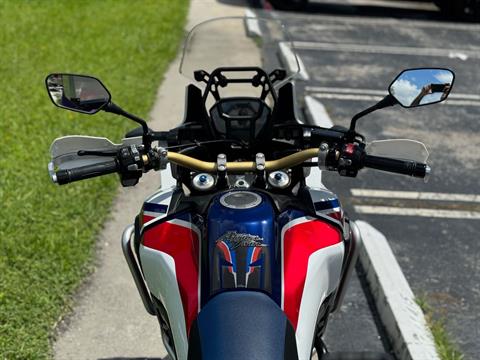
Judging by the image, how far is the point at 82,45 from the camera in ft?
29.1

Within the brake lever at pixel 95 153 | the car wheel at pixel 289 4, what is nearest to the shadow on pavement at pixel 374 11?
the car wheel at pixel 289 4

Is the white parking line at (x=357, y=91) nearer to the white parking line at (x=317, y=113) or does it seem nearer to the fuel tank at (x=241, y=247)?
the white parking line at (x=317, y=113)

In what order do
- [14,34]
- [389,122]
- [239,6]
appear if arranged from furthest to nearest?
[239,6]
[14,34]
[389,122]

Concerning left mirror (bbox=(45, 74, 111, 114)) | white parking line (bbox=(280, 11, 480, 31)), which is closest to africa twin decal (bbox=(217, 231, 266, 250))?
left mirror (bbox=(45, 74, 111, 114))

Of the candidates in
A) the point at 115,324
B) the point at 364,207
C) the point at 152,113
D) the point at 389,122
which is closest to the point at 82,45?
the point at 152,113

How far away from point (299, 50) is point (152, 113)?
395 centimetres

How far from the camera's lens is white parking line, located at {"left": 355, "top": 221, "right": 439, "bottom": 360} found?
9.87 ft

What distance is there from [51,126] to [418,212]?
361cm

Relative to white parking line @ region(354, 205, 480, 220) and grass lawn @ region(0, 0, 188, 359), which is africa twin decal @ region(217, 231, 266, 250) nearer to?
grass lawn @ region(0, 0, 188, 359)

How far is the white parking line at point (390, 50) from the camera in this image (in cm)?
1001

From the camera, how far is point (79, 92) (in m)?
2.00

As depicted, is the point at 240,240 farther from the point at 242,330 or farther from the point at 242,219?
the point at 242,330

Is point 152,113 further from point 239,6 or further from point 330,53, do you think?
point 239,6

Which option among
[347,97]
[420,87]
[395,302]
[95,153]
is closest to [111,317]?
[395,302]
